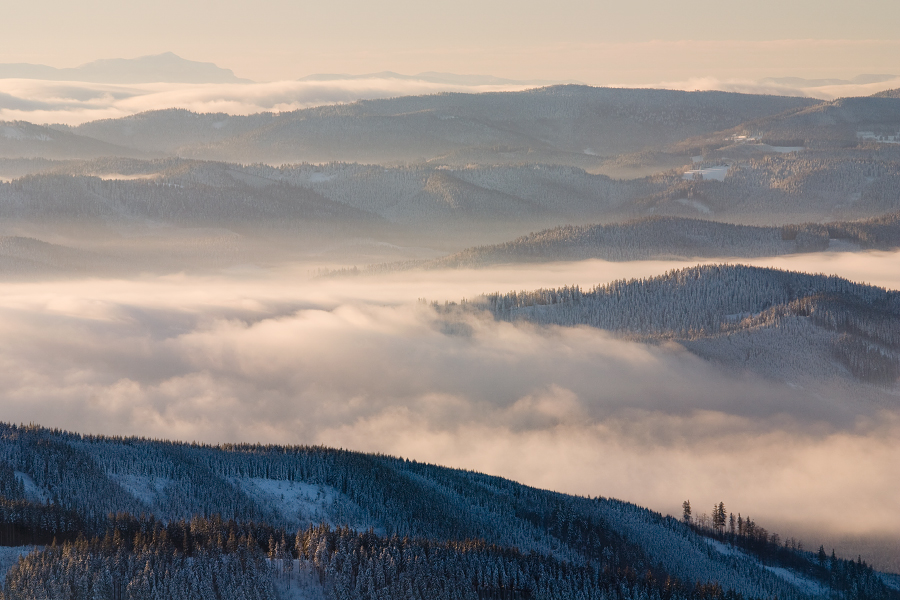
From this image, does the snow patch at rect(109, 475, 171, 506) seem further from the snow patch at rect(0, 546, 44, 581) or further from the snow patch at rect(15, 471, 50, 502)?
the snow patch at rect(0, 546, 44, 581)

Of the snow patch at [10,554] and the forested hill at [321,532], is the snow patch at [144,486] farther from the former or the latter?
the snow patch at [10,554]

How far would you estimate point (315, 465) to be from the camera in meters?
173

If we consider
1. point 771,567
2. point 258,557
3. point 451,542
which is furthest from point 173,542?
point 771,567

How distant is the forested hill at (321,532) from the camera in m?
118

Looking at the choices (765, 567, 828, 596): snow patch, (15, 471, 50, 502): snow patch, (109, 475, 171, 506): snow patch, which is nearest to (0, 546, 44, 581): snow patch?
(15, 471, 50, 502): snow patch

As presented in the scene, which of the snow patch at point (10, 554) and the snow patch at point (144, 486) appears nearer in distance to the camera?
the snow patch at point (10, 554)

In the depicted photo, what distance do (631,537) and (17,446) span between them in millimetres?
86764

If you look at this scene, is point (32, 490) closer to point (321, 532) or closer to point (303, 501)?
point (303, 501)

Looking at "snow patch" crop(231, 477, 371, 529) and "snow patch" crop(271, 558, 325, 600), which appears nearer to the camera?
"snow patch" crop(271, 558, 325, 600)

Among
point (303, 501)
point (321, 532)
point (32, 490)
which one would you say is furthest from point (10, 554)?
point (303, 501)

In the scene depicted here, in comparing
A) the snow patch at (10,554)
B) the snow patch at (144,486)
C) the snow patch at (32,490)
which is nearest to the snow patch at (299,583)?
the snow patch at (10,554)

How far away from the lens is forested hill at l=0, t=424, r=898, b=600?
117875mm

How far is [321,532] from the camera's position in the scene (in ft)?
431

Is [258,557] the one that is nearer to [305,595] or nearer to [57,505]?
[305,595]
